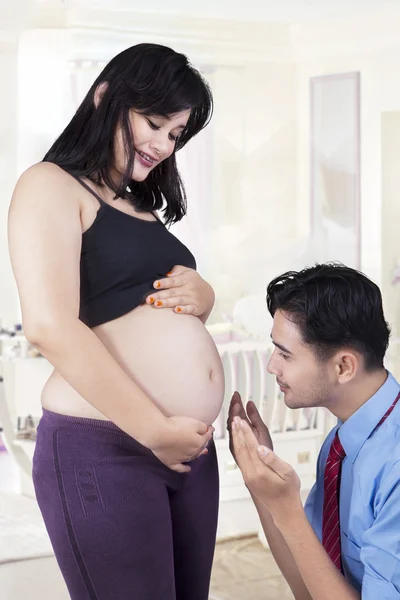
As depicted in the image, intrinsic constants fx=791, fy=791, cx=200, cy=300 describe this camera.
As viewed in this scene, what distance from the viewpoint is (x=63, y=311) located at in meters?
1.09

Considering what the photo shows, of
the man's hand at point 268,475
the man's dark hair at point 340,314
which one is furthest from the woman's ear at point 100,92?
the man's hand at point 268,475

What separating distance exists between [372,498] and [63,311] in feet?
1.79

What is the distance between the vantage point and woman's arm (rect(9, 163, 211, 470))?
1088 mm

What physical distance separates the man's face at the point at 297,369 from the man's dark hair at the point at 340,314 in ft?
0.05

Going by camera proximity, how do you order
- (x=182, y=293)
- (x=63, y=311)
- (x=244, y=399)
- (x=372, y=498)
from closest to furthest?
(x=63, y=311), (x=372, y=498), (x=182, y=293), (x=244, y=399)

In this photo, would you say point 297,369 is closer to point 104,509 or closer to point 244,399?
point 104,509

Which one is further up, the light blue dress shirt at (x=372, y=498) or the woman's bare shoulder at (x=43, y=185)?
the woman's bare shoulder at (x=43, y=185)

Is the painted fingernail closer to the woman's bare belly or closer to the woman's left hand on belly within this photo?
the woman's bare belly

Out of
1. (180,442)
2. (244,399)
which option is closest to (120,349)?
(180,442)

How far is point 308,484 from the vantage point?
12.4 ft

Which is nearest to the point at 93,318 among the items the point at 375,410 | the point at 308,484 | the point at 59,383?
the point at 59,383

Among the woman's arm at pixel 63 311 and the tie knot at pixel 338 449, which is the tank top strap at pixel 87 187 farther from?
the tie knot at pixel 338 449

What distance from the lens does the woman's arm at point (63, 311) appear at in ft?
3.57

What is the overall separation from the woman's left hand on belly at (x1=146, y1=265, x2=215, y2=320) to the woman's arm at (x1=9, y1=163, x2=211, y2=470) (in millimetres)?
177
